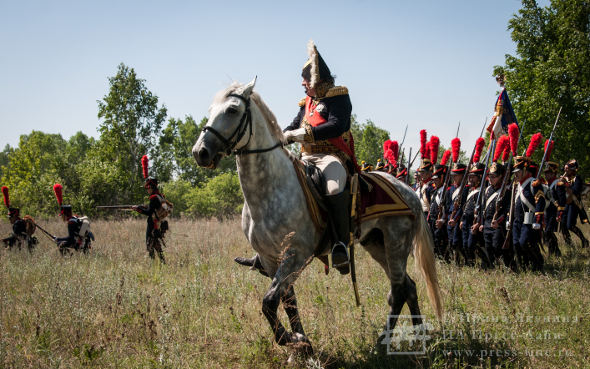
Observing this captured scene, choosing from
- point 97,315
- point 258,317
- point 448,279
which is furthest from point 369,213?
point 97,315

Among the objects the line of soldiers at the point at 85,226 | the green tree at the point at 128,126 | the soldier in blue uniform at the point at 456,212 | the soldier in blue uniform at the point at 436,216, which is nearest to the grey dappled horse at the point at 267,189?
the soldier in blue uniform at the point at 456,212

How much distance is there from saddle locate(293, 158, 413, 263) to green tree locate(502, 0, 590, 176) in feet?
58.7

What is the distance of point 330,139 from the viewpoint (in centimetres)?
455

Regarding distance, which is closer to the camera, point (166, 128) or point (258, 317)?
point (258, 317)

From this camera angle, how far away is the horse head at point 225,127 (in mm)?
3410

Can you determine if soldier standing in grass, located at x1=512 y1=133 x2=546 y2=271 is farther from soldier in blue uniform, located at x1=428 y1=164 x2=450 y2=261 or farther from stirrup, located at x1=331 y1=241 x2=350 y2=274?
stirrup, located at x1=331 y1=241 x2=350 y2=274

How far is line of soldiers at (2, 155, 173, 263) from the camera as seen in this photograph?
9.83m

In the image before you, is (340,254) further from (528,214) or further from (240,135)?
(528,214)

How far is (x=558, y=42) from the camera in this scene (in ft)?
72.7

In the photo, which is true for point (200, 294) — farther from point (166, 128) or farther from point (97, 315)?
point (166, 128)

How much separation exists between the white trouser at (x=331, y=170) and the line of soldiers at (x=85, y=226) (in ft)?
19.9

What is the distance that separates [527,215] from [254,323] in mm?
5751

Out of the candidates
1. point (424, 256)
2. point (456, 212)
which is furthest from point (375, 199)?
point (456, 212)

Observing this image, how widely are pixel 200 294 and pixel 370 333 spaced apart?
8.86ft
